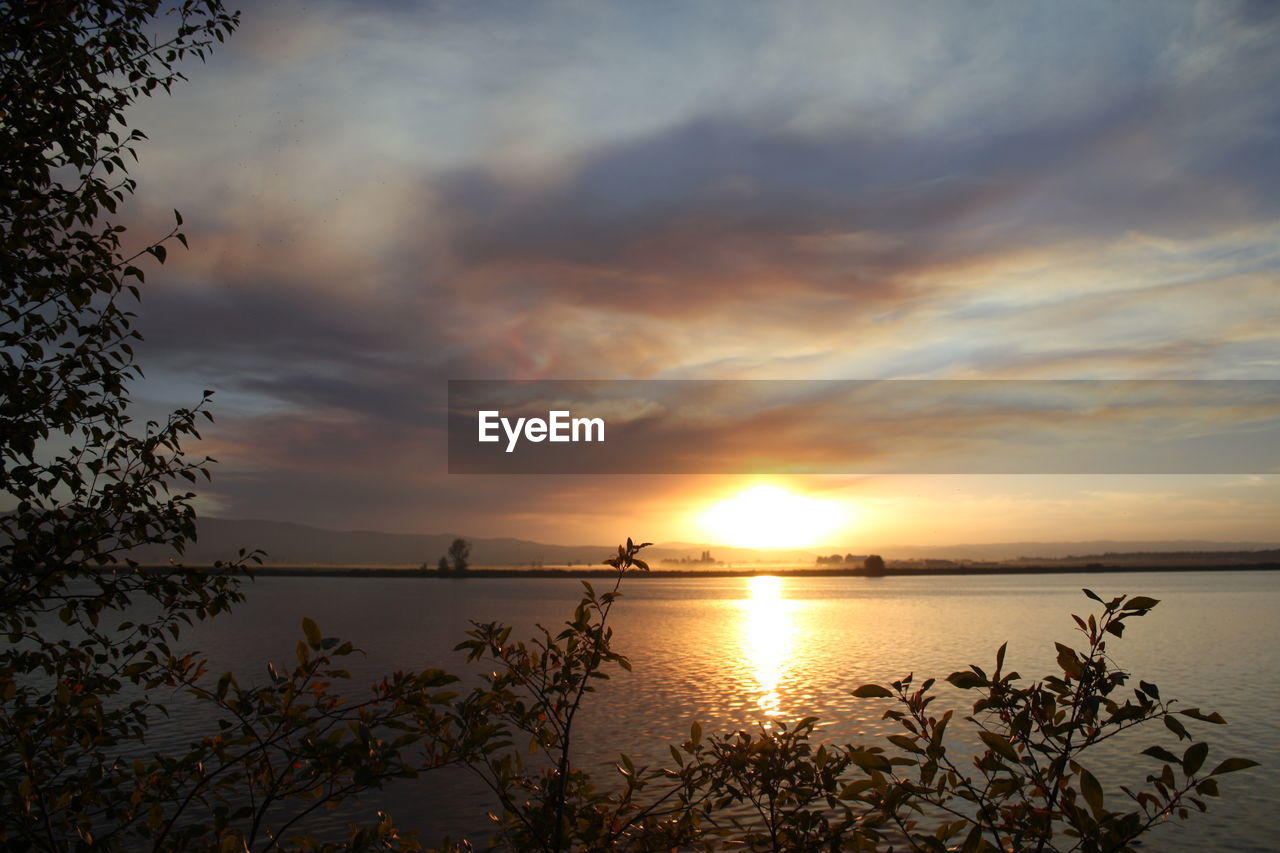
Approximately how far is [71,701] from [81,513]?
2.34 meters

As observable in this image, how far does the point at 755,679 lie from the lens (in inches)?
2194

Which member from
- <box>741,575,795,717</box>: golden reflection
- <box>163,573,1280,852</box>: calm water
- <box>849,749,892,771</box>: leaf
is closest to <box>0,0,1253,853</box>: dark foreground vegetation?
<box>849,749,892,771</box>: leaf

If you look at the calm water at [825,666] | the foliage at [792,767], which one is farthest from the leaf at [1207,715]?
the calm water at [825,666]

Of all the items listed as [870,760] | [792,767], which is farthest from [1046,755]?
[792,767]

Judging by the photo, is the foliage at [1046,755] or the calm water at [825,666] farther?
the calm water at [825,666]

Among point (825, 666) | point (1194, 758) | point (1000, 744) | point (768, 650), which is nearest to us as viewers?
point (1194, 758)

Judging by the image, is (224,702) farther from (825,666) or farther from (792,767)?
(825,666)

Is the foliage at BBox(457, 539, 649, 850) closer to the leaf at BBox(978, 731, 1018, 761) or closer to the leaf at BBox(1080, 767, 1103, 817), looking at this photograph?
the leaf at BBox(978, 731, 1018, 761)

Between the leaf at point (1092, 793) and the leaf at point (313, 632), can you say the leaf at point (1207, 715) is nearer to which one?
the leaf at point (1092, 793)

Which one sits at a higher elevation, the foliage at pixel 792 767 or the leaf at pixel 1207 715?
the leaf at pixel 1207 715

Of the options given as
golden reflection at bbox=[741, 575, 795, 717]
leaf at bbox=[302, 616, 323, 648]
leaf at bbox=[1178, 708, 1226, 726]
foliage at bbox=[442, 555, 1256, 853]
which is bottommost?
golden reflection at bbox=[741, 575, 795, 717]

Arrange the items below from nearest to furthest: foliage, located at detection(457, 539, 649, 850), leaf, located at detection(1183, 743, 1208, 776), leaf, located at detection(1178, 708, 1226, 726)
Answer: leaf, located at detection(1178, 708, 1226, 726), leaf, located at detection(1183, 743, 1208, 776), foliage, located at detection(457, 539, 649, 850)

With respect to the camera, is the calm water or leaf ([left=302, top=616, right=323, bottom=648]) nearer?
leaf ([left=302, top=616, right=323, bottom=648])

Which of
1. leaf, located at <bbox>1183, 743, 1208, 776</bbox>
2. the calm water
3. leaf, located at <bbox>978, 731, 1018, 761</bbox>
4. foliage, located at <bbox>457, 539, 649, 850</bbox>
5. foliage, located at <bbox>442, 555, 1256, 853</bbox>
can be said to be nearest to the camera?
leaf, located at <bbox>1183, 743, 1208, 776</bbox>
